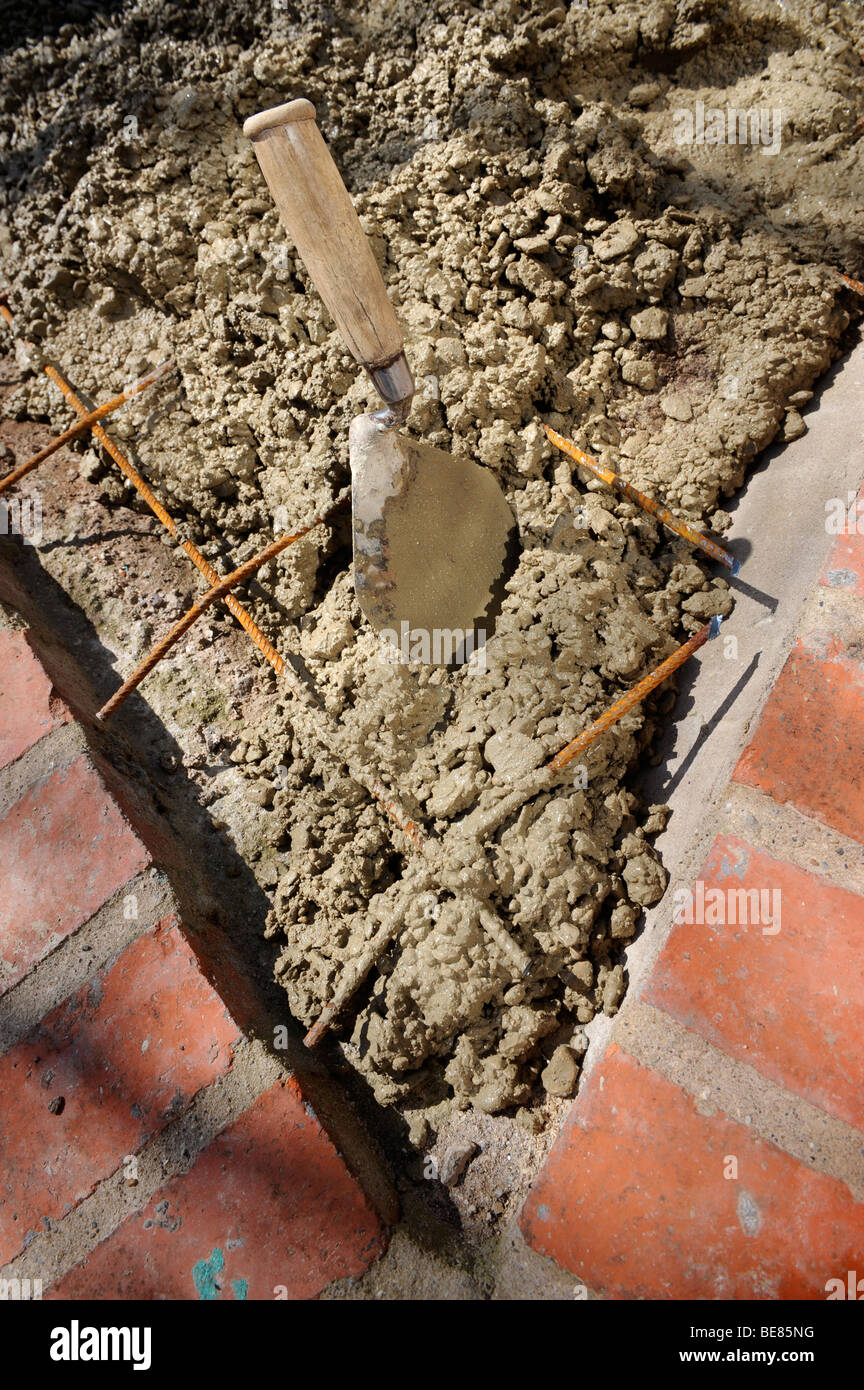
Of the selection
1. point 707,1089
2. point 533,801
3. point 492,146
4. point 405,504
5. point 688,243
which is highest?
point 492,146

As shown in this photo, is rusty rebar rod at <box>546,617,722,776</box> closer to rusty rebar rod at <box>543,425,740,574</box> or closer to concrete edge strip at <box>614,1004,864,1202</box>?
rusty rebar rod at <box>543,425,740,574</box>

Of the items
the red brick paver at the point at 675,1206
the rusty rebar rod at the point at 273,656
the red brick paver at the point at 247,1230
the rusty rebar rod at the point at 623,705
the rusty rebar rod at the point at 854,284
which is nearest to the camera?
the red brick paver at the point at 675,1206

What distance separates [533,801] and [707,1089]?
0.40 meters

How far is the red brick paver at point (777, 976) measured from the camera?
3.06 feet

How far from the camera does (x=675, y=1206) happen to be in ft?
3.07

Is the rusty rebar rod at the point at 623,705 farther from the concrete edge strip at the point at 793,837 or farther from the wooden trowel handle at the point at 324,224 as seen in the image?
the wooden trowel handle at the point at 324,224

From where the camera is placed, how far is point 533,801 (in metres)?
1.17

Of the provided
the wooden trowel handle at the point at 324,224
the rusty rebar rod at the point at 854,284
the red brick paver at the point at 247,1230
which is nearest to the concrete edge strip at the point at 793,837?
the red brick paver at the point at 247,1230

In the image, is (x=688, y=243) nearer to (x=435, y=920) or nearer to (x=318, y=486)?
(x=318, y=486)

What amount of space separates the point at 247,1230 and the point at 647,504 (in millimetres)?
1100

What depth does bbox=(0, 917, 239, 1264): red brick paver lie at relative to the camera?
107cm

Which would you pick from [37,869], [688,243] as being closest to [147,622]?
[37,869]

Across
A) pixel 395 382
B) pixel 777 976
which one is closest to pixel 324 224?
pixel 395 382

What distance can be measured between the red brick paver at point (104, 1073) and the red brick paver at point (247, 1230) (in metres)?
0.08
